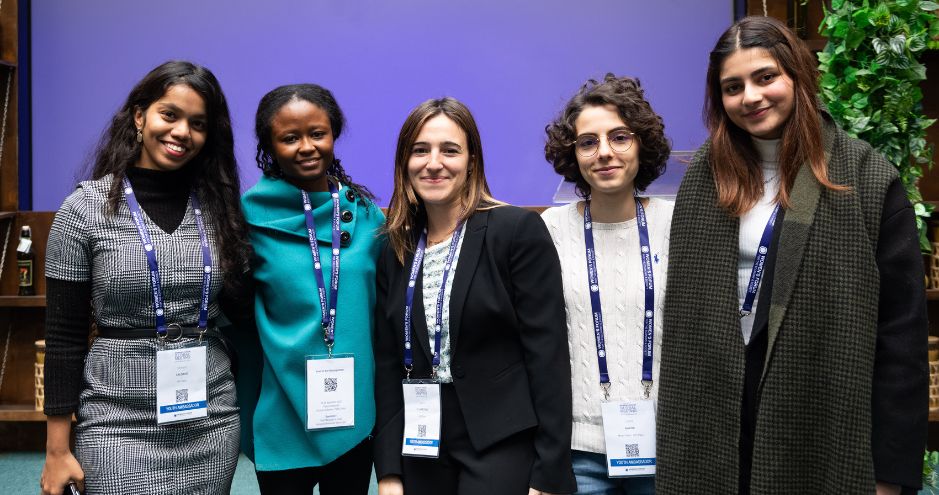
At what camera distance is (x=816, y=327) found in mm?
1553

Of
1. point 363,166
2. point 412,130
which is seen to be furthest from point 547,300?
point 363,166

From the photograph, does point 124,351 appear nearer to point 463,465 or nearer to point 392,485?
point 392,485

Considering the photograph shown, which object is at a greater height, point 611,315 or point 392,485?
point 611,315

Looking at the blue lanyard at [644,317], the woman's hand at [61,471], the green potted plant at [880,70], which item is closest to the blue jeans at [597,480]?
the blue lanyard at [644,317]

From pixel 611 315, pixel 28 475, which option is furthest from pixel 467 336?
pixel 28 475

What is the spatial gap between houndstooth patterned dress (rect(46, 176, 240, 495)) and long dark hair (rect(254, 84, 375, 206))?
363 millimetres

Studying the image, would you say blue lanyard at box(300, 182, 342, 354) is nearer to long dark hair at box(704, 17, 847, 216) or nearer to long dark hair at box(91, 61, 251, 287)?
long dark hair at box(91, 61, 251, 287)

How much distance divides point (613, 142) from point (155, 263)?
3.66ft

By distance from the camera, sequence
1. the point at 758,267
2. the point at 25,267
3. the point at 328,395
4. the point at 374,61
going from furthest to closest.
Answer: the point at 374,61 → the point at 25,267 → the point at 328,395 → the point at 758,267

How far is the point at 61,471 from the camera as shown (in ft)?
5.57

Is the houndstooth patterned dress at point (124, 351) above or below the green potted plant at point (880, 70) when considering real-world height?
below

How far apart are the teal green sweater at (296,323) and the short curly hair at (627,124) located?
0.55 m

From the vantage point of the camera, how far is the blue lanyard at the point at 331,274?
6.15 ft

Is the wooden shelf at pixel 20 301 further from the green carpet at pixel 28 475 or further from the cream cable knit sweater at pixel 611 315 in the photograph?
the cream cable knit sweater at pixel 611 315
